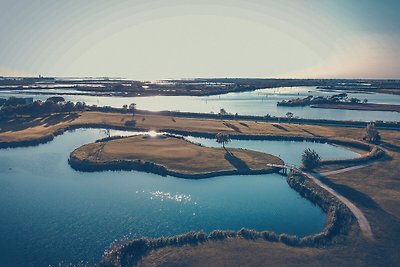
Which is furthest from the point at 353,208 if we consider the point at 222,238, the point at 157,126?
the point at 157,126

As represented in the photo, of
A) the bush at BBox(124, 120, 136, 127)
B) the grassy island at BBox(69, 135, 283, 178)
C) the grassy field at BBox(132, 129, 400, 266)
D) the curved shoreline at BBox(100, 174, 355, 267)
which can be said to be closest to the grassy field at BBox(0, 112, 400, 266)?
A: the grassy field at BBox(132, 129, 400, 266)

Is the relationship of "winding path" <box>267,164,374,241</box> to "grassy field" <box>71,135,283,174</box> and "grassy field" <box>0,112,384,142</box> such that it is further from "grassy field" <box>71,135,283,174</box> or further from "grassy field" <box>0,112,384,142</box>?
"grassy field" <box>0,112,384,142</box>

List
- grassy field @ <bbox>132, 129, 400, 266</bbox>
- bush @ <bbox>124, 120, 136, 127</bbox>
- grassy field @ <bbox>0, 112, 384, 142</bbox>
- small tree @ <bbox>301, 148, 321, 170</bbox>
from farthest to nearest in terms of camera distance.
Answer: bush @ <bbox>124, 120, 136, 127</bbox> < grassy field @ <bbox>0, 112, 384, 142</bbox> < small tree @ <bbox>301, 148, 321, 170</bbox> < grassy field @ <bbox>132, 129, 400, 266</bbox>

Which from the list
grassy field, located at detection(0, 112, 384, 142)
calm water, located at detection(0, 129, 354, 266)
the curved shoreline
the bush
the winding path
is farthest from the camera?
the bush

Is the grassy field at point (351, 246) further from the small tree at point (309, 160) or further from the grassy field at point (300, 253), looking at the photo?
the small tree at point (309, 160)

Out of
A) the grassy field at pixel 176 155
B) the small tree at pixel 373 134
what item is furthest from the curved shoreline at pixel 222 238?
the small tree at pixel 373 134

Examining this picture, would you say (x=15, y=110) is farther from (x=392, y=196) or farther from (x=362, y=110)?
(x=362, y=110)

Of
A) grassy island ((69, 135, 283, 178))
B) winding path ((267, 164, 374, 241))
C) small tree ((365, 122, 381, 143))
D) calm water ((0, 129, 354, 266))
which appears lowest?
calm water ((0, 129, 354, 266))

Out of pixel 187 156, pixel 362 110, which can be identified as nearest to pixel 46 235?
pixel 187 156
